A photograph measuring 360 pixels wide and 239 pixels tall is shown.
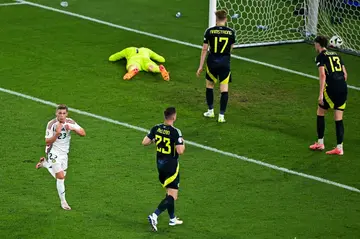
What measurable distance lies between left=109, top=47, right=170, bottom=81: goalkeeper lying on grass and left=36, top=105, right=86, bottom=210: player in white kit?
6236mm

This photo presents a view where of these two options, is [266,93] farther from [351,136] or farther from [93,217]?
[93,217]

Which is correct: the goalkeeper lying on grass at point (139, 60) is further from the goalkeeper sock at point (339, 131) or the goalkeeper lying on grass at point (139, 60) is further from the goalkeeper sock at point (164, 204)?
the goalkeeper sock at point (164, 204)

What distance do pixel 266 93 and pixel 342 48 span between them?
374 cm

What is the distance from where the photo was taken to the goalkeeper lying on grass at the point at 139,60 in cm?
1928

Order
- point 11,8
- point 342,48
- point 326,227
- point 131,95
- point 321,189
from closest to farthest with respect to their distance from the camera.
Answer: point 326,227
point 321,189
point 131,95
point 342,48
point 11,8

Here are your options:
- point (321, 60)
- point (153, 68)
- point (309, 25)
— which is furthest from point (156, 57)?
point (321, 60)

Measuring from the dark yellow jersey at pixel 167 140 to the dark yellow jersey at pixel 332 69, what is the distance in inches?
149

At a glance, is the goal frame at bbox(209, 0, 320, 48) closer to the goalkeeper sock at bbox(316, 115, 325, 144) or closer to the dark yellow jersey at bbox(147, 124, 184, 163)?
the goalkeeper sock at bbox(316, 115, 325, 144)

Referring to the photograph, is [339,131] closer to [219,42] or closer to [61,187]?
[219,42]

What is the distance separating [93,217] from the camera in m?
13.0

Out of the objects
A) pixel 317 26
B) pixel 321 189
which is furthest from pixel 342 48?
pixel 321 189

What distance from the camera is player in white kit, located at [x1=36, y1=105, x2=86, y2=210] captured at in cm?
1273

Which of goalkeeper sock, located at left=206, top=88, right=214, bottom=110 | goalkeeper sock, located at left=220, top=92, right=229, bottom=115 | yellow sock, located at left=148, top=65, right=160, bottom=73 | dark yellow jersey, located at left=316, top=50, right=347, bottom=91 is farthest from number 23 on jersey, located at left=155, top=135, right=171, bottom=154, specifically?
yellow sock, located at left=148, top=65, right=160, bottom=73

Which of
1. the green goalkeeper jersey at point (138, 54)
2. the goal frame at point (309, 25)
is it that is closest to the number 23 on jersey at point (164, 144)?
the green goalkeeper jersey at point (138, 54)
